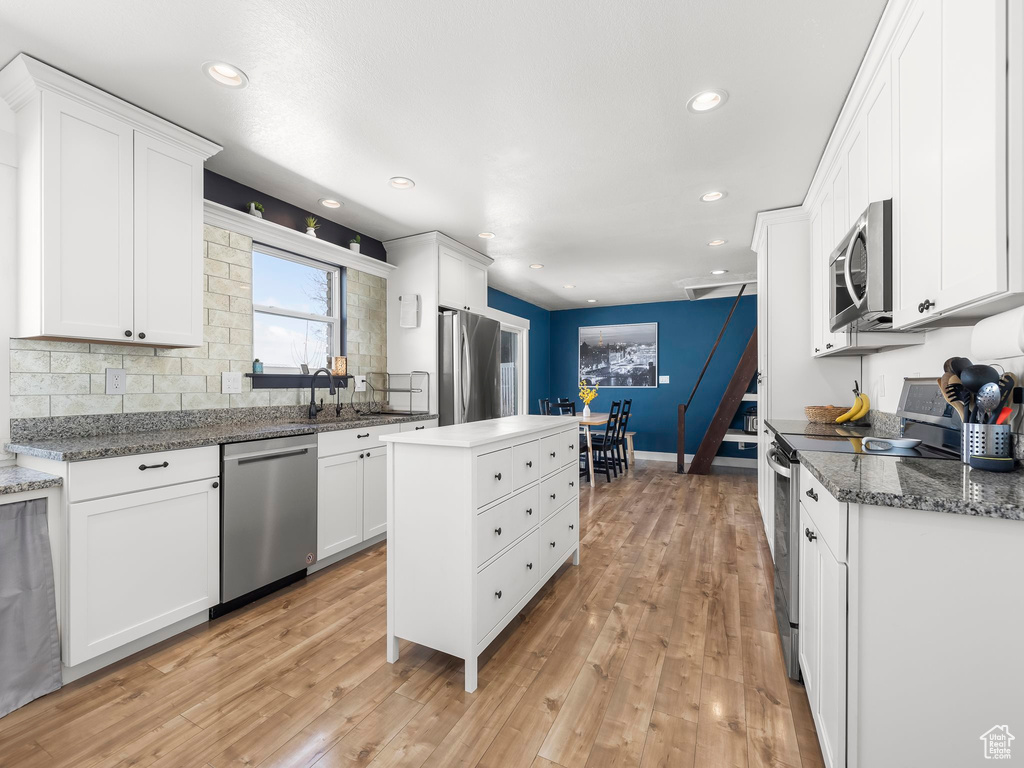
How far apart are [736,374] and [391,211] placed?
15.0 ft

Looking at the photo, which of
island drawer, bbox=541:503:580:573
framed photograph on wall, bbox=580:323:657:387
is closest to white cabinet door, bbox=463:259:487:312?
island drawer, bbox=541:503:580:573

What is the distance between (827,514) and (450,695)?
147 centimetres

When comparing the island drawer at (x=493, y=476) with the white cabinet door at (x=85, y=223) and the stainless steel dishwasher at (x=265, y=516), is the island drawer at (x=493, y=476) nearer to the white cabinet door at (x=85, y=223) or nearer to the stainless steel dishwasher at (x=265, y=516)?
the stainless steel dishwasher at (x=265, y=516)

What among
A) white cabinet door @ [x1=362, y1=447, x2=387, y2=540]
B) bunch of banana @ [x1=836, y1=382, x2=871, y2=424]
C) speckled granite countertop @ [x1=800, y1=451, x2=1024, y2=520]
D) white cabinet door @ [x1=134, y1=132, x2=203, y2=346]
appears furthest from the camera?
white cabinet door @ [x1=362, y1=447, x2=387, y2=540]

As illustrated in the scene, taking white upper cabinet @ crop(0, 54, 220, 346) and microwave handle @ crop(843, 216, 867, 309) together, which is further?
white upper cabinet @ crop(0, 54, 220, 346)

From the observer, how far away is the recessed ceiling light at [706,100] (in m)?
2.14

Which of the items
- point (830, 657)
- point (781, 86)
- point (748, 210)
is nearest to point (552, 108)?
point (781, 86)

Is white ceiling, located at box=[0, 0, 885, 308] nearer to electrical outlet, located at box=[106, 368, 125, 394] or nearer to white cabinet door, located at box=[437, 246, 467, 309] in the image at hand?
white cabinet door, located at box=[437, 246, 467, 309]

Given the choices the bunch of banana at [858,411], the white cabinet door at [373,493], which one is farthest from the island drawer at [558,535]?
the bunch of banana at [858,411]

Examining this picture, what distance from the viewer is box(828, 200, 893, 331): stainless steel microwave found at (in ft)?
5.55

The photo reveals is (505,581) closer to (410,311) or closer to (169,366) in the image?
(169,366)

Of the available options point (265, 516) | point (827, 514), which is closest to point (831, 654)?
point (827, 514)

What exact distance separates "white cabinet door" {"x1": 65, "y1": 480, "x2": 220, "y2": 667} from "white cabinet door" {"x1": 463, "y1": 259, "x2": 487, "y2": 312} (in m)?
2.86

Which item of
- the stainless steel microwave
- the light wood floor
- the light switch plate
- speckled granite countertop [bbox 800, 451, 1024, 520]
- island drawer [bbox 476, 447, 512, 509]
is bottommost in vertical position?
the light wood floor
